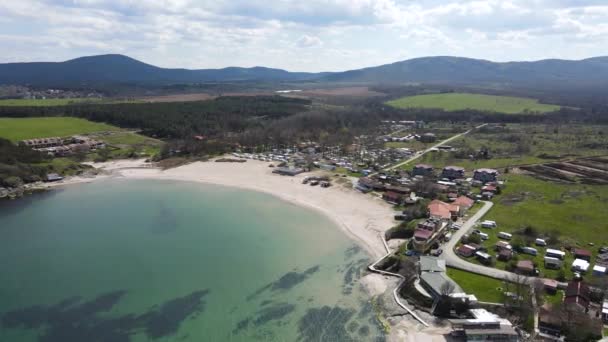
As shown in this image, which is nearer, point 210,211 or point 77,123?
point 210,211

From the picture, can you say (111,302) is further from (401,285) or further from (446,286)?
(446,286)

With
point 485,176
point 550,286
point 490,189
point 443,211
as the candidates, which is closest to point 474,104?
point 485,176

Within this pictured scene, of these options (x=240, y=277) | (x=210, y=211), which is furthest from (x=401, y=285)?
(x=210, y=211)

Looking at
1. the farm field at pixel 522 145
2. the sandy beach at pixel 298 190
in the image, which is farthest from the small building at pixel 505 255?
the farm field at pixel 522 145

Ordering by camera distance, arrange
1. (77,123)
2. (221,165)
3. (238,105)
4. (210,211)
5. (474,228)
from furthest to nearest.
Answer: (238,105)
(77,123)
(221,165)
(210,211)
(474,228)

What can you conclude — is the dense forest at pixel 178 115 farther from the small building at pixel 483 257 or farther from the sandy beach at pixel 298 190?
the small building at pixel 483 257

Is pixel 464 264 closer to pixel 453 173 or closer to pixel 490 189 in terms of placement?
Answer: pixel 490 189

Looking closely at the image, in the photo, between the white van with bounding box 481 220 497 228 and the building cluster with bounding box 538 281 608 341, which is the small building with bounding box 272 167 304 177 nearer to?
the white van with bounding box 481 220 497 228
